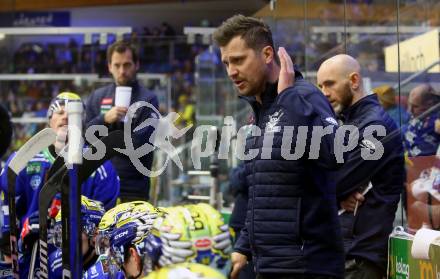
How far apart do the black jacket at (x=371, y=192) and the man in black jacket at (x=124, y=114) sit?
2.31m

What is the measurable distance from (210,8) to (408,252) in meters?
7.95

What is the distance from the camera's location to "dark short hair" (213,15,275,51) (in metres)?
4.53

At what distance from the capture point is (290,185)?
431 centimetres

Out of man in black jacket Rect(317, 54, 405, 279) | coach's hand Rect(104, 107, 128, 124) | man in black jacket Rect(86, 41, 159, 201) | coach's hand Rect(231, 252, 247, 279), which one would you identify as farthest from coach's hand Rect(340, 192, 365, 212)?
coach's hand Rect(104, 107, 128, 124)

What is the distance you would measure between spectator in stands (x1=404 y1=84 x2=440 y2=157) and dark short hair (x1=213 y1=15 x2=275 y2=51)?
1793mm

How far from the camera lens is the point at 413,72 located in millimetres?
6906

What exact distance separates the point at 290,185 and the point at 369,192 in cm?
126

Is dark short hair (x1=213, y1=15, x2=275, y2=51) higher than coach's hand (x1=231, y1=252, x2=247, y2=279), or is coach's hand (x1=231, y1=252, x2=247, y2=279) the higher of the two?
dark short hair (x1=213, y1=15, x2=275, y2=51)

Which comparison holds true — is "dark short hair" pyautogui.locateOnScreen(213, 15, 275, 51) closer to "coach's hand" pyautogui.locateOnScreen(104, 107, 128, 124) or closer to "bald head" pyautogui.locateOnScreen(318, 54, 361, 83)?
"bald head" pyautogui.locateOnScreen(318, 54, 361, 83)

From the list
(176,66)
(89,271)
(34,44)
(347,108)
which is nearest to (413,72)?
(347,108)

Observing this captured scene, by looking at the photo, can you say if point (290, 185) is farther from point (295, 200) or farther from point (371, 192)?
point (371, 192)

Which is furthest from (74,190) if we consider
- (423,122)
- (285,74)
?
(423,122)

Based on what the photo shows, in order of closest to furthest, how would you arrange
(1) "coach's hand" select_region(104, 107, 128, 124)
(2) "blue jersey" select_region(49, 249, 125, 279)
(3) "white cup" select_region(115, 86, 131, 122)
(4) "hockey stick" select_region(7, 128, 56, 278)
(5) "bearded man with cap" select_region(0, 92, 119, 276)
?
(2) "blue jersey" select_region(49, 249, 125, 279), (4) "hockey stick" select_region(7, 128, 56, 278), (5) "bearded man with cap" select_region(0, 92, 119, 276), (1) "coach's hand" select_region(104, 107, 128, 124), (3) "white cup" select_region(115, 86, 131, 122)

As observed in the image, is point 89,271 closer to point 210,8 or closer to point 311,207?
point 311,207
